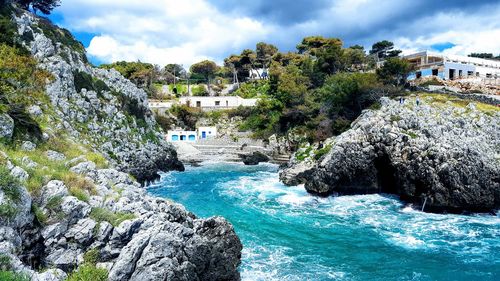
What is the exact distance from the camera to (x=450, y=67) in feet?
207

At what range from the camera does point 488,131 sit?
3353 cm

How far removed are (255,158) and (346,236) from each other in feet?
108

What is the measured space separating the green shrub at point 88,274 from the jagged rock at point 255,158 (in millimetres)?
43511

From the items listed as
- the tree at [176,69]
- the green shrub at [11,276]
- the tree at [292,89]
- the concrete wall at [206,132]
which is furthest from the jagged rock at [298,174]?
the tree at [176,69]

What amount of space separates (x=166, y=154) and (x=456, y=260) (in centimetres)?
3746

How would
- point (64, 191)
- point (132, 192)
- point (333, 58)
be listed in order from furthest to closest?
point (333, 58) < point (132, 192) < point (64, 191)

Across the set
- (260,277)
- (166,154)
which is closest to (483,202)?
(260,277)

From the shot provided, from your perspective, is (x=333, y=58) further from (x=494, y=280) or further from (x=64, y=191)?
(x=64, y=191)

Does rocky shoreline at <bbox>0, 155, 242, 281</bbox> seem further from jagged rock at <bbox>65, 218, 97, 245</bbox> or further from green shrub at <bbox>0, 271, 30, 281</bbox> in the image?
green shrub at <bbox>0, 271, 30, 281</bbox>

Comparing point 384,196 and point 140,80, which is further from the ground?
point 140,80

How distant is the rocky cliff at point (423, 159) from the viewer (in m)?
28.1

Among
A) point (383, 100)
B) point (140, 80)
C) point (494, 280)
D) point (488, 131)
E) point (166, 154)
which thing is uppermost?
point (140, 80)

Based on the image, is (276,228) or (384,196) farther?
(384,196)

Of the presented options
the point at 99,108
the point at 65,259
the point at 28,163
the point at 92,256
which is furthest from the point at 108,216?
the point at 99,108
